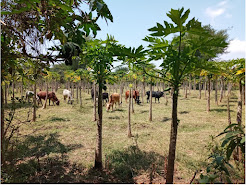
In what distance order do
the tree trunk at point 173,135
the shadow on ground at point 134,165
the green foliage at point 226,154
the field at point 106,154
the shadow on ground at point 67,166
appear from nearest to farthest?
the green foliage at point 226,154 < the tree trunk at point 173,135 < the shadow on ground at point 67,166 < the field at point 106,154 < the shadow on ground at point 134,165

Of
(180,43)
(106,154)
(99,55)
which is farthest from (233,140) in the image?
(106,154)

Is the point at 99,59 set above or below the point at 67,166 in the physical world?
above

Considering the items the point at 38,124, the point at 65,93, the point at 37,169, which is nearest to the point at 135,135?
the point at 37,169

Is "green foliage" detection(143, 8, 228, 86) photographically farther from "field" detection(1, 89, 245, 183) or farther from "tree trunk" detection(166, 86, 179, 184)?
"field" detection(1, 89, 245, 183)

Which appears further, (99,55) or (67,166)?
(67,166)

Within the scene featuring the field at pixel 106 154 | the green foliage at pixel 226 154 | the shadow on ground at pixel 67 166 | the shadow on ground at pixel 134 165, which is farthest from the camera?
the shadow on ground at pixel 134 165

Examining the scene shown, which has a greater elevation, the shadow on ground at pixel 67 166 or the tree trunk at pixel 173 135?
the tree trunk at pixel 173 135

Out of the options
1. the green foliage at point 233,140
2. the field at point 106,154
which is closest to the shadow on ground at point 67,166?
the field at point 106,154

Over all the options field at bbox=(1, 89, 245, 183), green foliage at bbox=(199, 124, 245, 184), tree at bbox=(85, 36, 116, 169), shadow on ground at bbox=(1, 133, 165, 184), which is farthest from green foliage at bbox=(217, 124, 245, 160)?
tree at bbox=(85, 36, 116, 169)

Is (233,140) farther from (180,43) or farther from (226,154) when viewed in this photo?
(180,43)

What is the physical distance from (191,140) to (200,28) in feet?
24.0

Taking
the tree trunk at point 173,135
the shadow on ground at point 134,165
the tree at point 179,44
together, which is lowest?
the shadow on ground at point 134,165

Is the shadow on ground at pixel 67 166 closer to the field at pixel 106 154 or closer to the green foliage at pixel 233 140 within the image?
the field at pixel 106 154

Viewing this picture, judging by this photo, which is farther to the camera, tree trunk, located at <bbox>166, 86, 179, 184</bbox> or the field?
the field
